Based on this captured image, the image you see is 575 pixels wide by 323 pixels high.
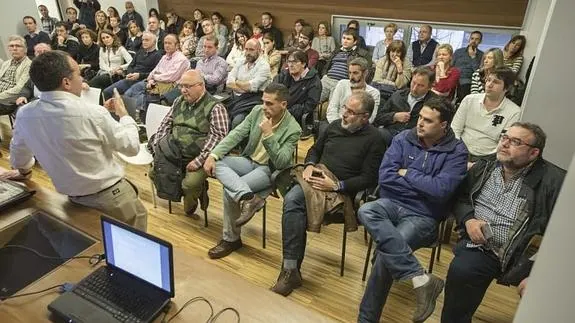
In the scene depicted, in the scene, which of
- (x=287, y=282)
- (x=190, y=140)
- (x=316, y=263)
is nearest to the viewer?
(x=287, y=282)

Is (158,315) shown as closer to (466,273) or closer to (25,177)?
(25,177)

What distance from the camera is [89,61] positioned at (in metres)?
5.92

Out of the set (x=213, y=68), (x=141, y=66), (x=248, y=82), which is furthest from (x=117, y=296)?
(x=141, y=66)

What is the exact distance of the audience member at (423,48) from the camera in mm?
5234

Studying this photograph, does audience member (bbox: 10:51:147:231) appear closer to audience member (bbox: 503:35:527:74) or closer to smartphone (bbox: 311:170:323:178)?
smartphone (bbox: 311:170:323:178)

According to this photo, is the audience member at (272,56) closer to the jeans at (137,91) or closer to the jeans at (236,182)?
the jeans at (137,91)

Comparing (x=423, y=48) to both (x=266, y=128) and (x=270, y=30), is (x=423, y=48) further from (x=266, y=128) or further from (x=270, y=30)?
(x=266, y=128)

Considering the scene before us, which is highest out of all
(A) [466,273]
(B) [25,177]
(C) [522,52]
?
(C) [522,52]

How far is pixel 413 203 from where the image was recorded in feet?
7.42

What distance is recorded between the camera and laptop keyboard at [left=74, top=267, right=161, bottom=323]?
1.27 meters

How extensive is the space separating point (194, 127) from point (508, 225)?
217cm

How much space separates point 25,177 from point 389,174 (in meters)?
2.01

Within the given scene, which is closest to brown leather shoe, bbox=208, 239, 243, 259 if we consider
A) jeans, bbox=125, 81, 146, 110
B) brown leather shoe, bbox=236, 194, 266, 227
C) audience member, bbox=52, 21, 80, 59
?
brown leather shoe, bbox=236, 194, 266, 227

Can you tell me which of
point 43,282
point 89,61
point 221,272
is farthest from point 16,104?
point 221,272
